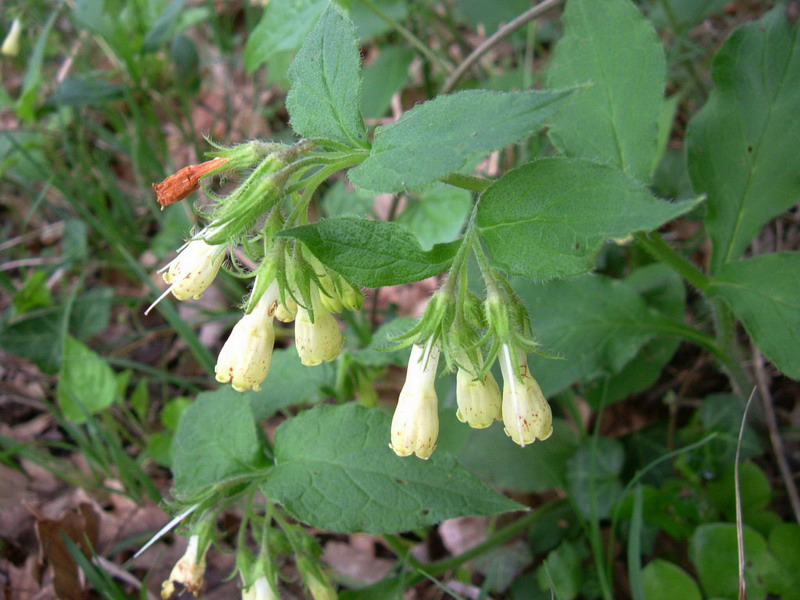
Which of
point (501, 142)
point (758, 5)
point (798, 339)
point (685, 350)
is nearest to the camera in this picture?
point (501, 142)

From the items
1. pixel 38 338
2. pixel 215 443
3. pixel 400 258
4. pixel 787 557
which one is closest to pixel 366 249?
pixel 400 258

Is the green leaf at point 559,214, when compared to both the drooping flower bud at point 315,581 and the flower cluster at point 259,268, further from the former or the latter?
the drooping flower bud at point 315,581

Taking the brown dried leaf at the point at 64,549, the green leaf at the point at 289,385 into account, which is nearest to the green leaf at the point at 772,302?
the green leaf at the point at 289,385

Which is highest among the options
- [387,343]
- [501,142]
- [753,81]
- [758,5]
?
[501,142]

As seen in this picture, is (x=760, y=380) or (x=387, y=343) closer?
(x=387, y=343)

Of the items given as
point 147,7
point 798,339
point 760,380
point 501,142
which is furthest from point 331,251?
point 147,7

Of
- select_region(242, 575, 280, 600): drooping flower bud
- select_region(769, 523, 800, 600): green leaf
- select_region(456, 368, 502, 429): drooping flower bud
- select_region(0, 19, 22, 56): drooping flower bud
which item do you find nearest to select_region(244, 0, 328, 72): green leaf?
select_region(456, 368, 502, 429): drooping flower bud

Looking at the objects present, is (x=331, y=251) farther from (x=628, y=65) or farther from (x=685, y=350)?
(x=685, y=350)
